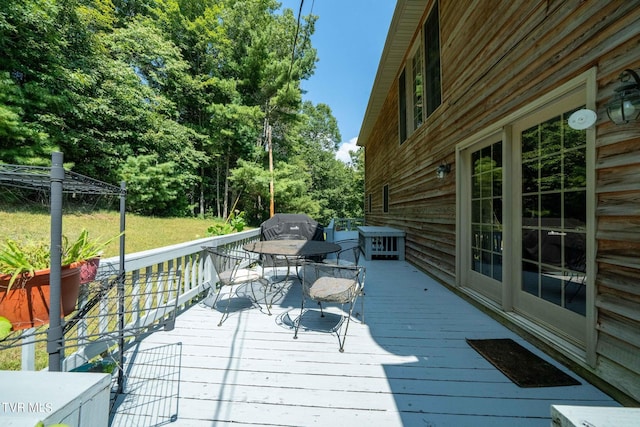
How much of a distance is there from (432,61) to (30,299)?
5.67 metres

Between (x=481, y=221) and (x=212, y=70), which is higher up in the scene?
(x=212, y=70)

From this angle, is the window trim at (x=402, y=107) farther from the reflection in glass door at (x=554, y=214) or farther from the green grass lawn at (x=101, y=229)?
the green grass lawn at (x=101, y=229)

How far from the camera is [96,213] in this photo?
9820mm

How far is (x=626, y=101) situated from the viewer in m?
1.57

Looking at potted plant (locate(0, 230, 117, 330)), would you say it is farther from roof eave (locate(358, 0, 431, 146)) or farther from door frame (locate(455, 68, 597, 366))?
roof eave (locate(358, 0, 431, 146))

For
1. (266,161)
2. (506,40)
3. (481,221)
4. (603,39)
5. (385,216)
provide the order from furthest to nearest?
(266,161) < (385,216) < (481,221) < (506,40) < (603,39)

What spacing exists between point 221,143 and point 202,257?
492 inches

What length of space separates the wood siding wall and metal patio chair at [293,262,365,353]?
168cm

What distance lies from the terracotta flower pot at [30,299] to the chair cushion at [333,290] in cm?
170

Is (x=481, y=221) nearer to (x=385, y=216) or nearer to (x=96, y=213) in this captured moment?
(x=385, y=216)

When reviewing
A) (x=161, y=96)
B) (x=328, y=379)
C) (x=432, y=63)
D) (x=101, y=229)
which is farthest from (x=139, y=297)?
(x=161, y=96)

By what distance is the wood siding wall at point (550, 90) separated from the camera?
5.36 feet

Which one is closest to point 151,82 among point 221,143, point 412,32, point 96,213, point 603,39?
point 221,143

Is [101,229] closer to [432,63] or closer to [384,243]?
[384,243]
